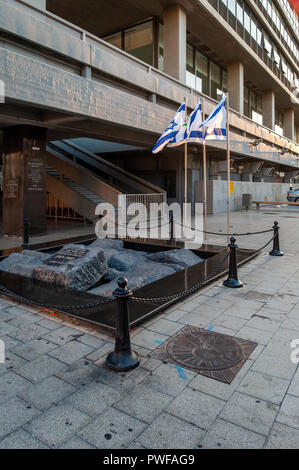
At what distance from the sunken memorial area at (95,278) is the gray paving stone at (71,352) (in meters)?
0.47

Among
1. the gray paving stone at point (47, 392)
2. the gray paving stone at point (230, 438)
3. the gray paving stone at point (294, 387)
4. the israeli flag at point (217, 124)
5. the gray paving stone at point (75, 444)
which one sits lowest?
the gray paving stone at point (230, 438)

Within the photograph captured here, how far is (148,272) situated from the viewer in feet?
A: 25.2

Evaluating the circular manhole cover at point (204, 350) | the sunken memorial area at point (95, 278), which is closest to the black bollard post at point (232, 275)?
the sunken memorial area at point (95, 278)

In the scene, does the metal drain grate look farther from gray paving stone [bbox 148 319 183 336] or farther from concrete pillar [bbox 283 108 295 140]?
concrete pillar [bbox 283 108 295 140]

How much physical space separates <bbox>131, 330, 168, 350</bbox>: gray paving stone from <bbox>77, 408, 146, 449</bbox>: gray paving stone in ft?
4.65

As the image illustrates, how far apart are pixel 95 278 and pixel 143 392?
12.9ft

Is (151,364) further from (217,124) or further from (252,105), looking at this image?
(252,105)

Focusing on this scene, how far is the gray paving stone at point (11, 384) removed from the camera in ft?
11.2

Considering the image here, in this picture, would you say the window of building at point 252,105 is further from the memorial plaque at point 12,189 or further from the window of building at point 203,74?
the memorial plaque at point 12,189

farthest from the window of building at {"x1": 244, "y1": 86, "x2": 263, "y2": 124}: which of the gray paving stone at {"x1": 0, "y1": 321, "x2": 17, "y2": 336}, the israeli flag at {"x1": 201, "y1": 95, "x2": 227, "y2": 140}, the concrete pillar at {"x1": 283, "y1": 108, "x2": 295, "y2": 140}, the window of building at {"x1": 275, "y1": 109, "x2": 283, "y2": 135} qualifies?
the gray paving stone at {"x1": 0, "y1": 321, "x2": 17, "y2": 336}

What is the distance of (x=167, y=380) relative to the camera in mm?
3664

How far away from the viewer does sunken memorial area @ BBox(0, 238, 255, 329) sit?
546cm

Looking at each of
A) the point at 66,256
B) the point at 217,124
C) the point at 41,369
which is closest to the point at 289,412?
the point at 41,369
